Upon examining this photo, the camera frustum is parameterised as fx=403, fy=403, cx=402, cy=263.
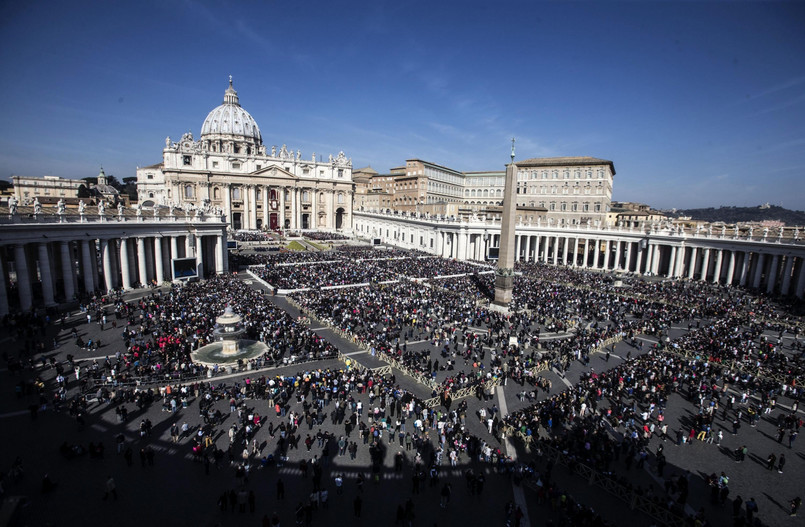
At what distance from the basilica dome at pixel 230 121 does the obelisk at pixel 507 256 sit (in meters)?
86.3

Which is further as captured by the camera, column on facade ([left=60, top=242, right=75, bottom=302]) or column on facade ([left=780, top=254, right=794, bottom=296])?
column on facade ([left=780, top=254, right=794, bottom=296])

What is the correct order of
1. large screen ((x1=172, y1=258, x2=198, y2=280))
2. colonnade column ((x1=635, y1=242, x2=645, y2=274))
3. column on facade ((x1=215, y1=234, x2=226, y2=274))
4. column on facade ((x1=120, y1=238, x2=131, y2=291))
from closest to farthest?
1. column on facade ((x1=120, y1=238, x2=131, y2=291))
2. large screen ((x1=172, y1=258, x2=198, y2=280))
3. column on facade ((x1=215, y1=234, x2=226, y2=274))
4. colonnade column ((x1=635, y1=242, x2=645, y2=274))

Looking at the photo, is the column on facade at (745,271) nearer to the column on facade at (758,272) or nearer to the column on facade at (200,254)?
the column on facade at (758,272)

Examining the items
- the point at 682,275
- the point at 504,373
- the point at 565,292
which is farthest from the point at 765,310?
the point at 504,373

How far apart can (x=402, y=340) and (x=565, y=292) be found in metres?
19.3

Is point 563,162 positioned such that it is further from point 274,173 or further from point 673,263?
point 274,173

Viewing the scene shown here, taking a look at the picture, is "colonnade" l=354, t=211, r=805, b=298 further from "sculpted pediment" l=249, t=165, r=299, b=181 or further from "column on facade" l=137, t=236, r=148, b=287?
"column on facade" l=137, t=236, r=148, b=287

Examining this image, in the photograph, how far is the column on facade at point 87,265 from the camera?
3250 centimetres

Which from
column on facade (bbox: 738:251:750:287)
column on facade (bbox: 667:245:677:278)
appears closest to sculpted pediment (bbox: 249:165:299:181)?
column on facade (bbox: 667:245:677:278)

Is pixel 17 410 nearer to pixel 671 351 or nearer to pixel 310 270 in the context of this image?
pixel 310 270

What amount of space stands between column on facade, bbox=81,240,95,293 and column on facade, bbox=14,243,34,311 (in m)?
4.58

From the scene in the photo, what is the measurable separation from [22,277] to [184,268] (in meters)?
11.0

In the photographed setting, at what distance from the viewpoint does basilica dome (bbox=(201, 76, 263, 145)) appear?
98.8 metres

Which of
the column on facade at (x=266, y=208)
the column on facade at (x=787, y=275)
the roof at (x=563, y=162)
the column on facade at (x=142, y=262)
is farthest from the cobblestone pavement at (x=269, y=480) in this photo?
the column on facade at (x=266, y=208)
